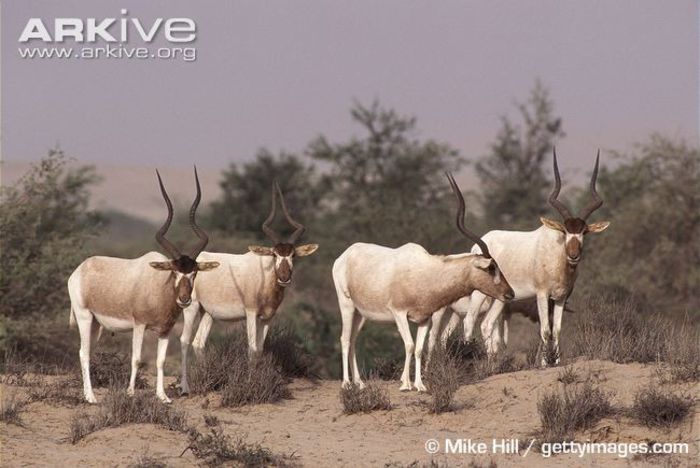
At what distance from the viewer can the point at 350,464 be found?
11.2 m

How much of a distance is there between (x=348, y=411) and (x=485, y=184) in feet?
113

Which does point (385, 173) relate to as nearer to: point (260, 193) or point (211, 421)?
point (260, 193)

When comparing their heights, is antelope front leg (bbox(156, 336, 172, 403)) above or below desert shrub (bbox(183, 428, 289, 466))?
above

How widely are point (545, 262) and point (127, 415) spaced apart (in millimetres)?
6556

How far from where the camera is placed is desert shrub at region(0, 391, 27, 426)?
40.8ft

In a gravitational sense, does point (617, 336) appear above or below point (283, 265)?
below

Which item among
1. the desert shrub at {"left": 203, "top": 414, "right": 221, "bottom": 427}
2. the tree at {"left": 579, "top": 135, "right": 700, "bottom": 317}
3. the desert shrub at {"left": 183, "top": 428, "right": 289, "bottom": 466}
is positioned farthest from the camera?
the tree at {"left": 579, "top": 135, "right": 700, "bottom": 317}

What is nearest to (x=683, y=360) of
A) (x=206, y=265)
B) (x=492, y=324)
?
(x=492, y=324)

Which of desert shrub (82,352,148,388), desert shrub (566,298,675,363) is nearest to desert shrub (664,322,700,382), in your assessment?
desert shrub (566,298,675,363)

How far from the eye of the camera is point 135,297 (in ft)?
46.6

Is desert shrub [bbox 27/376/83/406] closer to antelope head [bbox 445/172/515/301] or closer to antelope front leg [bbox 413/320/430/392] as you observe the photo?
antelope front leg [bbox 413/320/430/392]

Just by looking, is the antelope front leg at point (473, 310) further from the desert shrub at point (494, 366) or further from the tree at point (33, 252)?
the tree at point (33, 252)

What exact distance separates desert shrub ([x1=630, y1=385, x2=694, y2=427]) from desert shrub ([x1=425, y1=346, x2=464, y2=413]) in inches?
86.0

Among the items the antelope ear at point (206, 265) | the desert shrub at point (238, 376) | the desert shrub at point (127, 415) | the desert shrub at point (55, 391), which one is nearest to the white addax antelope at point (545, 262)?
the desert shrub at point (238, 376)
